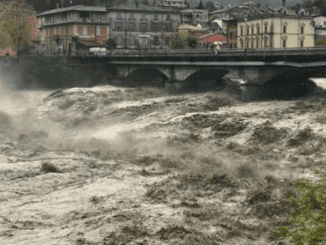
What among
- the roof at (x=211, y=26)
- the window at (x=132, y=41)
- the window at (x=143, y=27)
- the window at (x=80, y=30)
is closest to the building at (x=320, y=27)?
the roof at (x=211, y=26)

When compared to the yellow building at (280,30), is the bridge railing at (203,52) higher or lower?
lower

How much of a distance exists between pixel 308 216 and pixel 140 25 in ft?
298

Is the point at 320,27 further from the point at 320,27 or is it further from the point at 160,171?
the point at 160,171

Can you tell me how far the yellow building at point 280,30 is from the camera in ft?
269

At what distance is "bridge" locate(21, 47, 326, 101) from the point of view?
41656mm

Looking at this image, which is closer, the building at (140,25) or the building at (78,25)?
the building at (78,25)

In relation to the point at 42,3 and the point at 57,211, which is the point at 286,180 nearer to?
the point at 57,211

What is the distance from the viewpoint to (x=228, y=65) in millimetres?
48188

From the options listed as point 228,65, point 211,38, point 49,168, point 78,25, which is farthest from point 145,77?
point 49,168

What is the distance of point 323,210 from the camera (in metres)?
18.9

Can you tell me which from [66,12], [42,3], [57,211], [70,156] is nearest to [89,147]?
[70,156]

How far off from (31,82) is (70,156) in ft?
140

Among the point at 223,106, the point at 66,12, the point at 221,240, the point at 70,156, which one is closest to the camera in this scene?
the point at 221,240

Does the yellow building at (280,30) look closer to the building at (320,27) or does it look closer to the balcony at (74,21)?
the building at (320,27)
